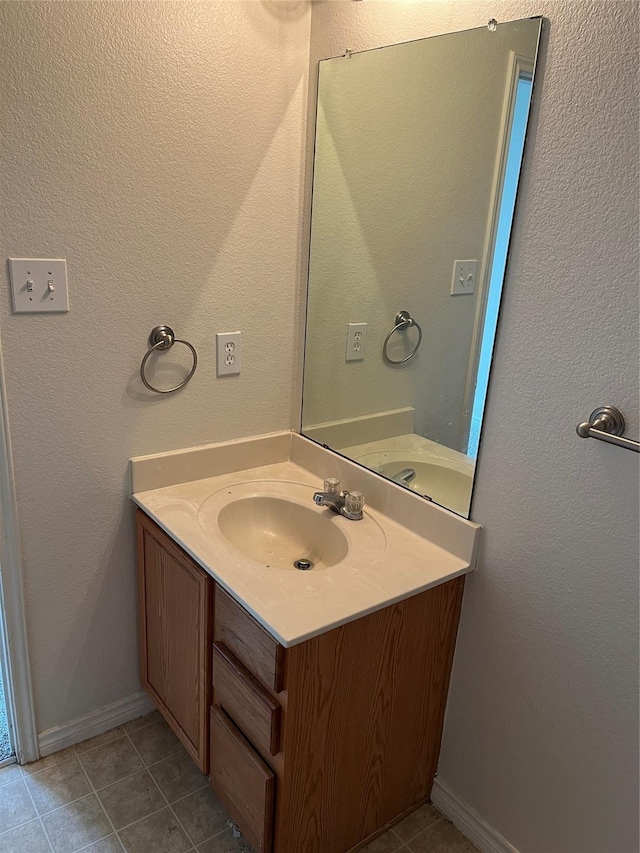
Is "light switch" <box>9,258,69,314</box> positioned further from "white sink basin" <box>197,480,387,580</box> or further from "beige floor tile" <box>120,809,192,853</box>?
"beige floor tile" <box>120,809,192,853</box>

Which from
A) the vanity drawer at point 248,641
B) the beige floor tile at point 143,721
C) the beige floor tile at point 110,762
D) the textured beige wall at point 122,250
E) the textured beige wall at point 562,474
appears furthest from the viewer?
the beige floor tile at point 143,721

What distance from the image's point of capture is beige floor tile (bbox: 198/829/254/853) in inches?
58.8

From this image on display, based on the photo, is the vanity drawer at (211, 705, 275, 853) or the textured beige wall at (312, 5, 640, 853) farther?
the vanity drawer at (211, 705, 275, 853)

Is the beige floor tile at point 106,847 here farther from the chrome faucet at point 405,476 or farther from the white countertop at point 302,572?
the chrome faucet at point 405,476

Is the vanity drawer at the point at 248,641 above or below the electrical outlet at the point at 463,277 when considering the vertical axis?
below

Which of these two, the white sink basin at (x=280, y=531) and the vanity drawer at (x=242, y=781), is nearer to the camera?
the vanity drawer at (x=242, y=781)

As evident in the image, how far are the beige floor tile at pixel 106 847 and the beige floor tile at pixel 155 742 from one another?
0.23 metres

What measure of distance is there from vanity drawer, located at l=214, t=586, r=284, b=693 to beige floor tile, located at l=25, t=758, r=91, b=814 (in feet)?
2.08

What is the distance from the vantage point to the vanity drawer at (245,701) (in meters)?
1.25

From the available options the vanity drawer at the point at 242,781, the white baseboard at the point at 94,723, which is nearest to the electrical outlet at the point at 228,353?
the vanity drawer at the point at 242,781

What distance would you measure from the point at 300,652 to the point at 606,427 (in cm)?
68

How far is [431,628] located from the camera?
1.42 metres

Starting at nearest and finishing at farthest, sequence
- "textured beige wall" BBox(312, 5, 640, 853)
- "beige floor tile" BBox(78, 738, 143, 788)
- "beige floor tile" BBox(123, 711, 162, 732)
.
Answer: "textured beige wall" BBox(312, 5, 640, 853)
"beige floor tile" BBox(78, 738, 143, 788)
"beige floor tile" BBox(123, 711, 162, 732)

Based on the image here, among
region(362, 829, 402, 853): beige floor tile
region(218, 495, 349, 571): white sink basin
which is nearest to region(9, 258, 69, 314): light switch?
region(218, 495, 349, 571): white sink basin
